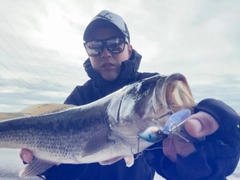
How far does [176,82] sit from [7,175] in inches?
278

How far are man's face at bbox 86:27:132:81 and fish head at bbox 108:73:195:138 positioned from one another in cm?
236

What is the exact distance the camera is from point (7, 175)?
27.0ft

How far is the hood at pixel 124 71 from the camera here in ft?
19.2

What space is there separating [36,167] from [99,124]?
4.84ft

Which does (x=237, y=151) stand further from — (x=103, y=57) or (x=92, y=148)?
(x=103, y=57)

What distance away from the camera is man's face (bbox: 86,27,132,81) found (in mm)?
5832

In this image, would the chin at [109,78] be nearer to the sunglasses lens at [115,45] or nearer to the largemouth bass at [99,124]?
the sunglasses lens at [115,45]

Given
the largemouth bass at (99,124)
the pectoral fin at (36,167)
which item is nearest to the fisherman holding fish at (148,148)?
the pectoral fin at (36,167)

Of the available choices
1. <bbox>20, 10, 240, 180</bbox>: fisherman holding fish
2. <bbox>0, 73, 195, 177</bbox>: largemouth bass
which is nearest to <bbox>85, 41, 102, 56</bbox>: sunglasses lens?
<bbox>20, 10, 240, 180</bbox>: fisherman holding fish

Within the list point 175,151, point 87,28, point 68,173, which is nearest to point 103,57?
point 87,28

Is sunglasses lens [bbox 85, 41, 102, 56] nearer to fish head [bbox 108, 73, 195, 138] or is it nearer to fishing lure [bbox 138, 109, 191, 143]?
fish head [bbox 108, 73, 195, 138]

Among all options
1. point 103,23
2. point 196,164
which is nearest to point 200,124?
point 196,164

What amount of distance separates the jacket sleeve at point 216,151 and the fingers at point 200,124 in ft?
0.42

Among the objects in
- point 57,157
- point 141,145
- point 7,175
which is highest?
point 141,145
